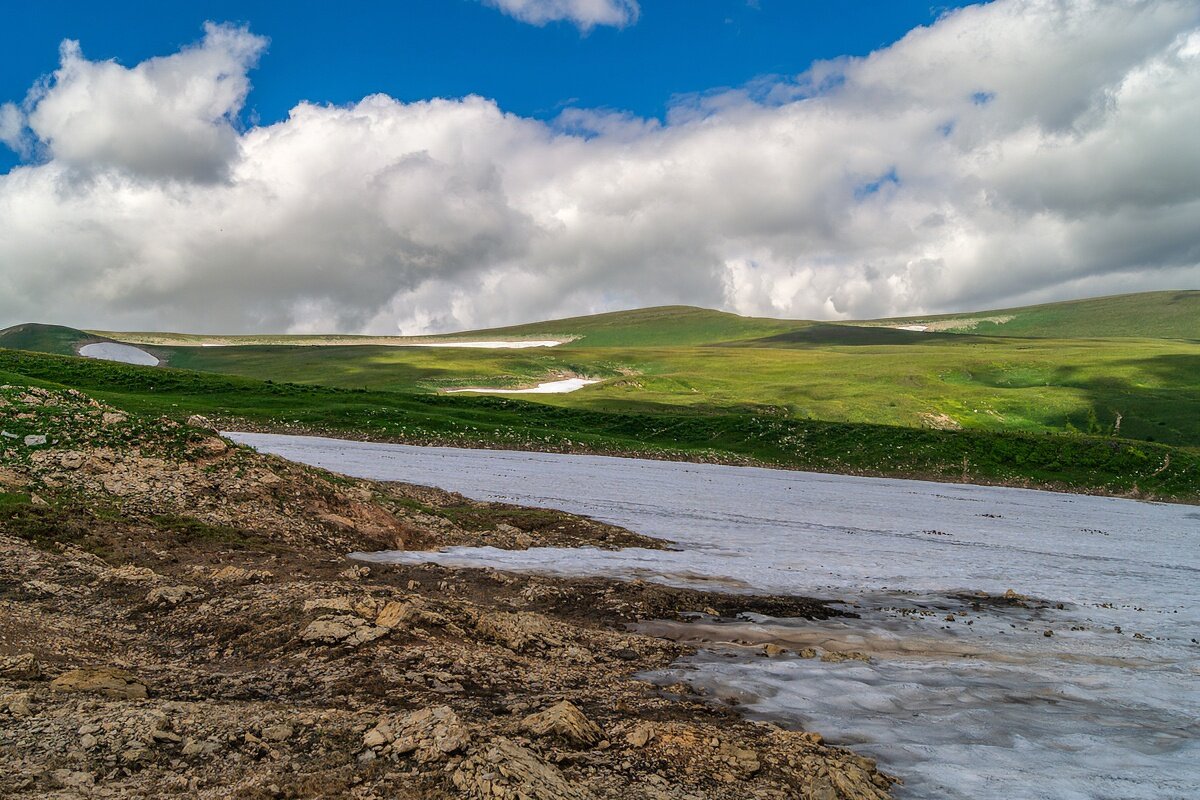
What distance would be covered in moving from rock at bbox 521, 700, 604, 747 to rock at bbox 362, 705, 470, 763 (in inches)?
35.7

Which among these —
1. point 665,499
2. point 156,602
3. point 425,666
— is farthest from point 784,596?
point 665,499

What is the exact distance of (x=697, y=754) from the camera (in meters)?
8.73

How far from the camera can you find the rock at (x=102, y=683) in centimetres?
918

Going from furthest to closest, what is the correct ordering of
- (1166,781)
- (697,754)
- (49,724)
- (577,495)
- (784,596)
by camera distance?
(577,495), (784,596), (1166,781), (697,754), (49,724)

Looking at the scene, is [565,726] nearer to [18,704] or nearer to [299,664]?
[299,664]

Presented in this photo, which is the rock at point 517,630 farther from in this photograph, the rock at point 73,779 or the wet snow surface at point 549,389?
the wet snow surface at point 549,389

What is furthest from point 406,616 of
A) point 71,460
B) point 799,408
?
point 799,408

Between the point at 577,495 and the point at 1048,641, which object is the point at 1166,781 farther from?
the point at 577,495

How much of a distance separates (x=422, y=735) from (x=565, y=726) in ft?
5.46

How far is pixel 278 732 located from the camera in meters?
8.39

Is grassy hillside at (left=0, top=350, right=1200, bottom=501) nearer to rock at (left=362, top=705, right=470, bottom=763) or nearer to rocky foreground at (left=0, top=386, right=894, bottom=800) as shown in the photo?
rocky foreground at (left=0, top=386, right=894, bottom=800)

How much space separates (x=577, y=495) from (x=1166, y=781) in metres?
31.7

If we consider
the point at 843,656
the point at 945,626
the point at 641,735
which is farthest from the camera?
the point at 945,626

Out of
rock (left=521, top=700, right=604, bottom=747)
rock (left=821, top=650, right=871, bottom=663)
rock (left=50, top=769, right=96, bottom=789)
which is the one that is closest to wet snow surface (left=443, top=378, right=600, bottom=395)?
rock (left=821, top=650, right=871, bottom=663)
